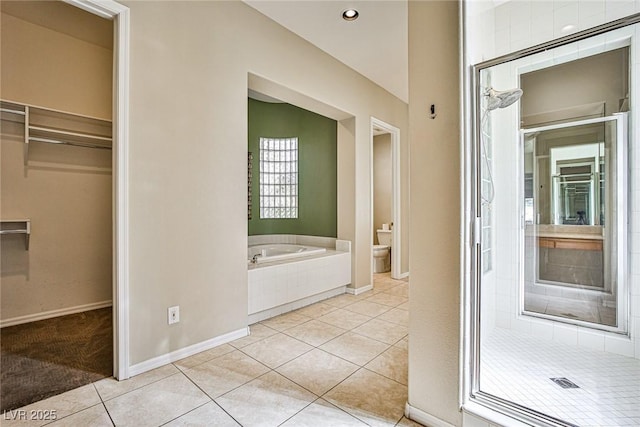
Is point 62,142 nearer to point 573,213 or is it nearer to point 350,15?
point 350,15

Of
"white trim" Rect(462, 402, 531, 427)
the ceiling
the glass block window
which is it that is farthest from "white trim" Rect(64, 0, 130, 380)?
the glass block window

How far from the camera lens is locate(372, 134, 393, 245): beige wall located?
6426mm

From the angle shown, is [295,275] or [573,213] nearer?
[573,213]

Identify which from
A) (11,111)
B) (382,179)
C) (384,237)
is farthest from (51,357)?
(382,179)

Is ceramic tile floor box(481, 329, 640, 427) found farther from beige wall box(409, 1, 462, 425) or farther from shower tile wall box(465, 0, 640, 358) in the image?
beige wall box(409, 1, 462, 425)

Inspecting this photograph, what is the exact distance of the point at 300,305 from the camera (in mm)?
3518

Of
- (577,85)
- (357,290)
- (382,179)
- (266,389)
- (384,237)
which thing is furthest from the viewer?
(382,179)

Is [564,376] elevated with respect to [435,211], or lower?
lower

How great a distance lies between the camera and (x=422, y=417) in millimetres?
1552

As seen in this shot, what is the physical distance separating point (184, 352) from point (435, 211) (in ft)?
6.78

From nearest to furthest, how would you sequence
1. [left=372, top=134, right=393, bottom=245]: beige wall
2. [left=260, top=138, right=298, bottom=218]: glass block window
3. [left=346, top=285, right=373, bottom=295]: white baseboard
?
[left=346, top=285, right=373, bottom=295]: white baseboard < [left=260, top=138, right=298, bottom=218]: glass block window < [left=372, top=134, right=393, bottom=245]: beige wall

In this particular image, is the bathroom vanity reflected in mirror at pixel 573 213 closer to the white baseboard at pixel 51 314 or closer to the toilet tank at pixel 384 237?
the toilet tank at pixel 384 237

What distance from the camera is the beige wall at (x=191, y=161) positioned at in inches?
82.4

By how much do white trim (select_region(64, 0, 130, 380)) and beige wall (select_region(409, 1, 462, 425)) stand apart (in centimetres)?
181
